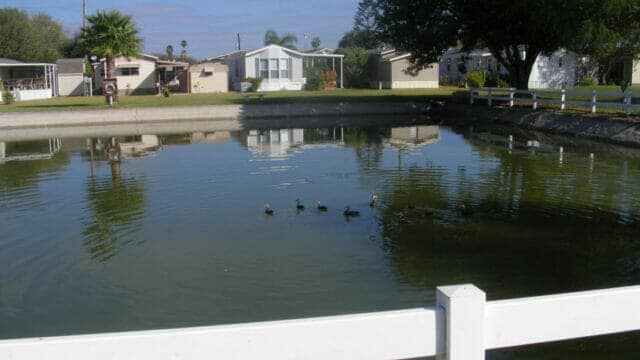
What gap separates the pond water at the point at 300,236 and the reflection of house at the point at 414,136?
3.94 meters

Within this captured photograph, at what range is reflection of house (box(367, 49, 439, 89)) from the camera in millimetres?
58344

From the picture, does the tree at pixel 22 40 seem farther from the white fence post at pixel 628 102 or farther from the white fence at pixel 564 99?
the white fence post at pixel 628 102

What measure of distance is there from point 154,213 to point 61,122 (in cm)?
2423

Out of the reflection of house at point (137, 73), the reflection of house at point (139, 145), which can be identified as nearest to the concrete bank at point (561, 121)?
the reflection of house at point (139, 145)

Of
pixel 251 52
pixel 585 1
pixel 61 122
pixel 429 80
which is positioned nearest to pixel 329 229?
pixel 585 1

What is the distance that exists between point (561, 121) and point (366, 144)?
8.60 meters

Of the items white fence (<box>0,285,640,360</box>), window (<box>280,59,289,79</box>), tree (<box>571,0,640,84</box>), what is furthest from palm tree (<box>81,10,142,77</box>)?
white fence (<box>0,285,640,360</box>)

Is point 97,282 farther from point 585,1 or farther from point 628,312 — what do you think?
point 585,1

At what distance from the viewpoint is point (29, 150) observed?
81.1ft

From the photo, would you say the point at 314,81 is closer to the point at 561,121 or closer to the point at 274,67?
the point at 274,67

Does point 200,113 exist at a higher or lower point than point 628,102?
lower

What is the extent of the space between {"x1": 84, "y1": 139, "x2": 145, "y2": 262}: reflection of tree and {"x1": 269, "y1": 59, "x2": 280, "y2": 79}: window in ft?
124

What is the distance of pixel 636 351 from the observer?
20.0ft

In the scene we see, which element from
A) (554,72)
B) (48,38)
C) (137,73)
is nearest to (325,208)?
(137,73)
